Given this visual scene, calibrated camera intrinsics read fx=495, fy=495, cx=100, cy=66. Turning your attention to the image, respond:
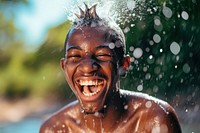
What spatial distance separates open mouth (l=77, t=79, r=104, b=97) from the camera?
158cm

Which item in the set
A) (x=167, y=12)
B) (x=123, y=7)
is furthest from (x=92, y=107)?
(x=167, y=12)

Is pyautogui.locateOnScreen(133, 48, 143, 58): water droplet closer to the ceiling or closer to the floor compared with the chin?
closer to the floor

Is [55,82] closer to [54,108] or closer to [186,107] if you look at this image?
[54,108]

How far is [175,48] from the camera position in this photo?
4.91 meters

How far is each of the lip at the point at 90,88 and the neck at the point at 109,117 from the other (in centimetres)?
8

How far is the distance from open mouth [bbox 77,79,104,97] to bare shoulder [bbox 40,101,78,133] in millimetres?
156

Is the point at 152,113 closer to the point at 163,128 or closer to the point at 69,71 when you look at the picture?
the point at 163,128

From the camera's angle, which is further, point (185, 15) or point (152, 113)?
point (185, 15)

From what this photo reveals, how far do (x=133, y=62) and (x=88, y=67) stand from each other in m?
2.39

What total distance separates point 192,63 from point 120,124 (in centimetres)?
307

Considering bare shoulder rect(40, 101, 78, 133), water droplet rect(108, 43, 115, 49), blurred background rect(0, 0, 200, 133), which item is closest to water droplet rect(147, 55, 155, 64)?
blurred background rect(0, 0, 200, 133)

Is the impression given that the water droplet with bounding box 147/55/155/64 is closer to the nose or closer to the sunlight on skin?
the sunlight on skin

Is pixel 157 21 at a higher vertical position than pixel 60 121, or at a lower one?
lower

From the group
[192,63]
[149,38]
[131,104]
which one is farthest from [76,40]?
[192,63]
